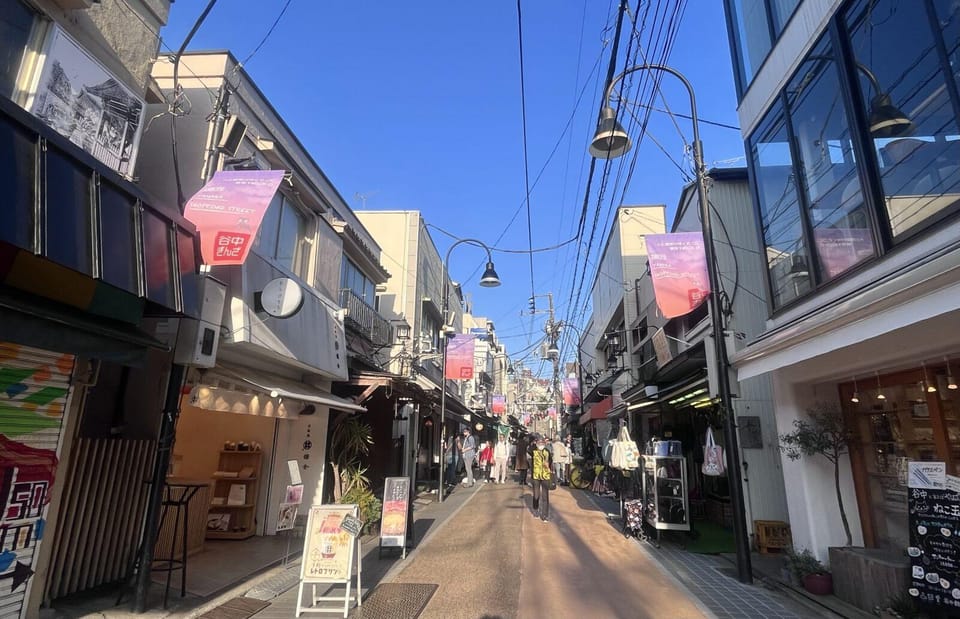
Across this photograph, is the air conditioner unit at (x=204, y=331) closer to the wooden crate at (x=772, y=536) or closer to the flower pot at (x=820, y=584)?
the flower pot at (x=820, y=584)

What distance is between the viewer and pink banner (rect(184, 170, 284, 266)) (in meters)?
6.45

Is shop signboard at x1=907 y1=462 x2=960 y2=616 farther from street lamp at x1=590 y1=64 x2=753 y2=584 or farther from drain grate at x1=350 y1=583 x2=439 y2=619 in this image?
drain grate at x1=350 y1=583 x2=439 y2=619

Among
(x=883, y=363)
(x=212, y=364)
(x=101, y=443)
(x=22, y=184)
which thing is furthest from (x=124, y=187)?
(x=883, y=363)

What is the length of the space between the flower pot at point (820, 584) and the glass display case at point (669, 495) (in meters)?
3.06

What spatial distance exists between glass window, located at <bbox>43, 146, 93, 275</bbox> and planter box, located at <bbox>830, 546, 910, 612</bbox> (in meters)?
9.01

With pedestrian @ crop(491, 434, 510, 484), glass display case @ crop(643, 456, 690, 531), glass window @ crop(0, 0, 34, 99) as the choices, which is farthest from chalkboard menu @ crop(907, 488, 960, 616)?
pedestrian @ crop(491, 434, 510, 484)

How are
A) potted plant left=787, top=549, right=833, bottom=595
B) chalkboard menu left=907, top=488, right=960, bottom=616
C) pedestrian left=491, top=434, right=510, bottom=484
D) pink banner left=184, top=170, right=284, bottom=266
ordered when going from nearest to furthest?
chalkboard menu left=907, top=488, right=960, bottom=616 → pink banner left=184, top=170, right=284, bottom=266 → potted plant left=787, top=549, right=833, bottom=595 → pedestrian left=491, top=434, right=510, bottom=484

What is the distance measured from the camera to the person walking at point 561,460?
18.4 meters

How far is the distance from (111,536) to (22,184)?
4259mm

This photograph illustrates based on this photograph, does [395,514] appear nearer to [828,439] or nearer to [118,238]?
[118,238]

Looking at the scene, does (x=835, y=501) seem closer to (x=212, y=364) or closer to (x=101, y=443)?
(x=212, y=364)

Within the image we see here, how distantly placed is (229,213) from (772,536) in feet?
35.7

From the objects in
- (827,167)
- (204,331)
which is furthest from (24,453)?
(827,167)

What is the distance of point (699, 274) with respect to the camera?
1072 centimetres
